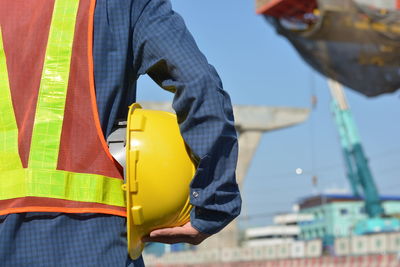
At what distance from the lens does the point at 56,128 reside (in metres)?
1.75

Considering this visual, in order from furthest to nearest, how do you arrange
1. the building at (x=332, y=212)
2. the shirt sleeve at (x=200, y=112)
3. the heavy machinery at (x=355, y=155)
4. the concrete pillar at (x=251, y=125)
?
the building at (x=332, y=212) < the heavy machinery at (x=355, y=155) < the concrete pillar at (x=251, y=125) < the shirt sleeve at (x=200, y=112)

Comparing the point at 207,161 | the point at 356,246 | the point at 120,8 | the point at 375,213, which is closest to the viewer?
the point at 207,161

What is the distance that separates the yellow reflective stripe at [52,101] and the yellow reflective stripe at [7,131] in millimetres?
42

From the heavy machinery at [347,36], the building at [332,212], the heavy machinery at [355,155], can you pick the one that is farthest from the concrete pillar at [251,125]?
the building at [332,212]

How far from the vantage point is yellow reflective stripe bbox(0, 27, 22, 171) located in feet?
5.81

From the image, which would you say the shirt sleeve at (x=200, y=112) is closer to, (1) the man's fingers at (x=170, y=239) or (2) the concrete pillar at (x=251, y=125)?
(1) the man's fingers at (x=170, y=239)

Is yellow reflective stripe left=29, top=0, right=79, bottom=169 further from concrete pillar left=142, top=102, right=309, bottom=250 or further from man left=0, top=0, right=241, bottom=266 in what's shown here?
concrete pillar left=142, top=102, right=309, bottom=250

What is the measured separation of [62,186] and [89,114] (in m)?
0.17

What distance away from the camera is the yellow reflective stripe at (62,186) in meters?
1.74

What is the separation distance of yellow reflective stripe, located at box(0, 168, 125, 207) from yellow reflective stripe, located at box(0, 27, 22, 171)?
0.08 feet

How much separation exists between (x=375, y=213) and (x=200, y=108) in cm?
5206

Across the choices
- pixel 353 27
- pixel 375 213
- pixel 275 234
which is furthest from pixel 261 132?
pixel 275 234

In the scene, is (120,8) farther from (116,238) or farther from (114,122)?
(116,238)

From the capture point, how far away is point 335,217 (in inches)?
2931
